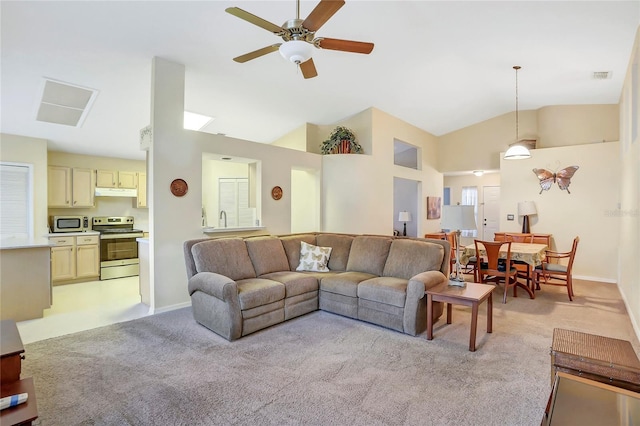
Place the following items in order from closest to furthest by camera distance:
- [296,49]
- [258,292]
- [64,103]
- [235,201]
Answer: [296,49]
[258,292]
[64,103]
[235,201]

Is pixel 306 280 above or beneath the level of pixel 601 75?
beneath

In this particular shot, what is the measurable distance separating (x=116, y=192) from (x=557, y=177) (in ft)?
29.1

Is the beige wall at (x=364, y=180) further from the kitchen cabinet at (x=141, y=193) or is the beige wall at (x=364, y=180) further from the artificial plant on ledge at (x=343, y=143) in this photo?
the kitchen cabinet at (x=141, y=193)

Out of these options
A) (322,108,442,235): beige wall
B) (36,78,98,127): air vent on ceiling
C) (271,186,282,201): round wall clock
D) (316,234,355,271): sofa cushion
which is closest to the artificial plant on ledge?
(322,108,442,235): beige wall

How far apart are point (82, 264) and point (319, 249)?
4.39 metres

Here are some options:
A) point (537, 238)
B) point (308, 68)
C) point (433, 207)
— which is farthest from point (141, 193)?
point (537, 238)

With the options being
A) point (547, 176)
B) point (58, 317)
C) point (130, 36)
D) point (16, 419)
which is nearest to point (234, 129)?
point (130, 36)

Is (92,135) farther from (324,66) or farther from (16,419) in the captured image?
(16,419)

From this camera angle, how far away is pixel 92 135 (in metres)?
5.27

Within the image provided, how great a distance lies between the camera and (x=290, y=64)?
14.4 feet

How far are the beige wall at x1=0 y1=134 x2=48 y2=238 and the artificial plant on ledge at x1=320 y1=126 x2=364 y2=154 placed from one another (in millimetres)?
4929

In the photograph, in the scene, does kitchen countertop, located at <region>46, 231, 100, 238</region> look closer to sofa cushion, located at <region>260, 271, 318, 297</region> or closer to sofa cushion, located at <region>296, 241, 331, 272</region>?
sofa cushion, located at <region>260, 271, 318, 297</region>

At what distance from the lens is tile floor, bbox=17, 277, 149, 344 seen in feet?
11.4

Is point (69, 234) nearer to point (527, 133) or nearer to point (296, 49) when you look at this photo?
point (296, 49)
